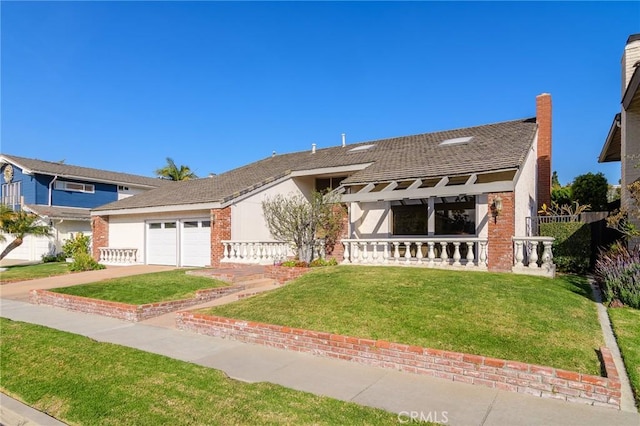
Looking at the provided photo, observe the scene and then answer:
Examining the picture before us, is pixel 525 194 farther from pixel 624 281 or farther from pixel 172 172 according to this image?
pixel 172 172

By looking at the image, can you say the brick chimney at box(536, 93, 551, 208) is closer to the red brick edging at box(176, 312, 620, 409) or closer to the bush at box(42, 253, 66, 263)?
the red brick edging at box(176, 312, 620, 409)

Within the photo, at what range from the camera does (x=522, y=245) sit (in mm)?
11383

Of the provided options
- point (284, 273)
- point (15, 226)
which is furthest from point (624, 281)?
point (15, 226)

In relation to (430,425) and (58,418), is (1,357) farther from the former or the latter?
(430,425)

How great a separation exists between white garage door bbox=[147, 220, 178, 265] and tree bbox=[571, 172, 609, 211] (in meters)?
22.5

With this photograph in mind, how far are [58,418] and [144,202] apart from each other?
56.9 feet

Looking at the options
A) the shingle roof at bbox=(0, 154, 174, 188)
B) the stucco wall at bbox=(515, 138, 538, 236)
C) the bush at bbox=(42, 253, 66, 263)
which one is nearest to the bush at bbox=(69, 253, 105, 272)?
the bush at bbox=(42, 253, 66, 263)

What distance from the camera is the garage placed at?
17.9 meters

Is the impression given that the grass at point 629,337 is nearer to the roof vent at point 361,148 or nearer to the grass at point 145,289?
the grass at point 145,289

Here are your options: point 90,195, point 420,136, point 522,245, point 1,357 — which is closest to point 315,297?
point 1,357

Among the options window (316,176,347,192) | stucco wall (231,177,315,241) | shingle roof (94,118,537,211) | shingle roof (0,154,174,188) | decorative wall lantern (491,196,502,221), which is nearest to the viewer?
decorative wall lantern (491,196,502,221)

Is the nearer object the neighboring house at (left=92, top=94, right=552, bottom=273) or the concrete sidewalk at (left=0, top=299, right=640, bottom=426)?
the concrete sidewalk at (left=0, top=299, right=640, bottom=426)

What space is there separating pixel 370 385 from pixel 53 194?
31.1 meters

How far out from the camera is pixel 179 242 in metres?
18.8
